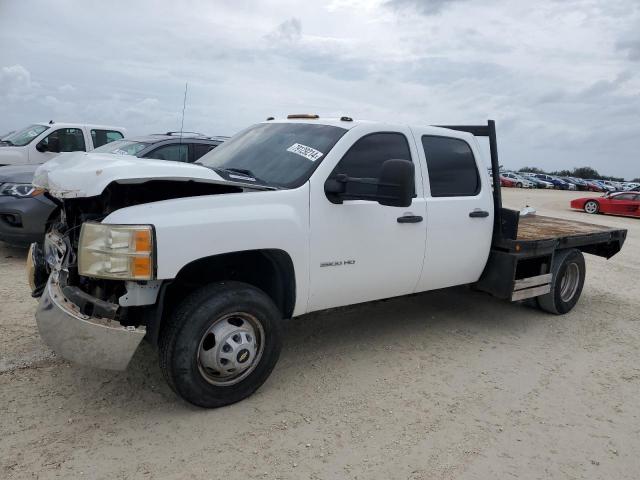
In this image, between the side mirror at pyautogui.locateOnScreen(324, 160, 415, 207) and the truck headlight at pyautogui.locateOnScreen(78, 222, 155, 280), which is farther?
the side mirror at pyautogui.locateOnScreen(324, 160, 415, 207)

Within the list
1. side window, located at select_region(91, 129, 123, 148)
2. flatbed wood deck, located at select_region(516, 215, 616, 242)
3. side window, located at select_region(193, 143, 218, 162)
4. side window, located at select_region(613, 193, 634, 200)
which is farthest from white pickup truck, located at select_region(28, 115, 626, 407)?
side window, located at select_region(613, 193, 634, 200)

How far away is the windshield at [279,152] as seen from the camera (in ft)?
12.7

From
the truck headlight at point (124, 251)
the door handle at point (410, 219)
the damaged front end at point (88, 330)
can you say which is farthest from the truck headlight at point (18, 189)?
the door handle at point (410, 219)

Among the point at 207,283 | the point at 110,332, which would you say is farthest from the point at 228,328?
the point at 110,332

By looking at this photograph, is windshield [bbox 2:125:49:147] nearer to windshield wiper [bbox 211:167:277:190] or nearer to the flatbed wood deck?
windshield wiper [bbox 211:167:277:190]

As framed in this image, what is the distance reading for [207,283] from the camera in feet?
12.2

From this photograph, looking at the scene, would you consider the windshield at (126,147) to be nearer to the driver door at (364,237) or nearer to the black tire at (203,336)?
the driver door at (364,237)

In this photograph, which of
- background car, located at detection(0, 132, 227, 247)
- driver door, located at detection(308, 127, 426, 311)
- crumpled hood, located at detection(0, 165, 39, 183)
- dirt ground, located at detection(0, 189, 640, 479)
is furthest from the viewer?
crumpled hood, located at detection(0, 165, 39, 183)

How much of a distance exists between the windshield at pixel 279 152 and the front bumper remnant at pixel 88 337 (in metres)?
1.45

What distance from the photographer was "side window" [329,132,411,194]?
12.9 ft

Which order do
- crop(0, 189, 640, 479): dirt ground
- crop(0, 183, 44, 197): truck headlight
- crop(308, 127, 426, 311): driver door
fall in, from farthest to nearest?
1. crop(0, 183, 44, 197): truck headlight
2. crop(308, 127, 426, 311): driver door
3. crop(0, 189, 640, 479): dirt ground

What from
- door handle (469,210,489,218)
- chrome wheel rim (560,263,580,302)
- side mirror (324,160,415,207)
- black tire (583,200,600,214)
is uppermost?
side mirror (324,160,415,207)

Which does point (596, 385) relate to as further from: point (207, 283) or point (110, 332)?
point (110, 332)

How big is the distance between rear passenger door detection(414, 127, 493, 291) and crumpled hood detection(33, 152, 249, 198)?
1.81m
